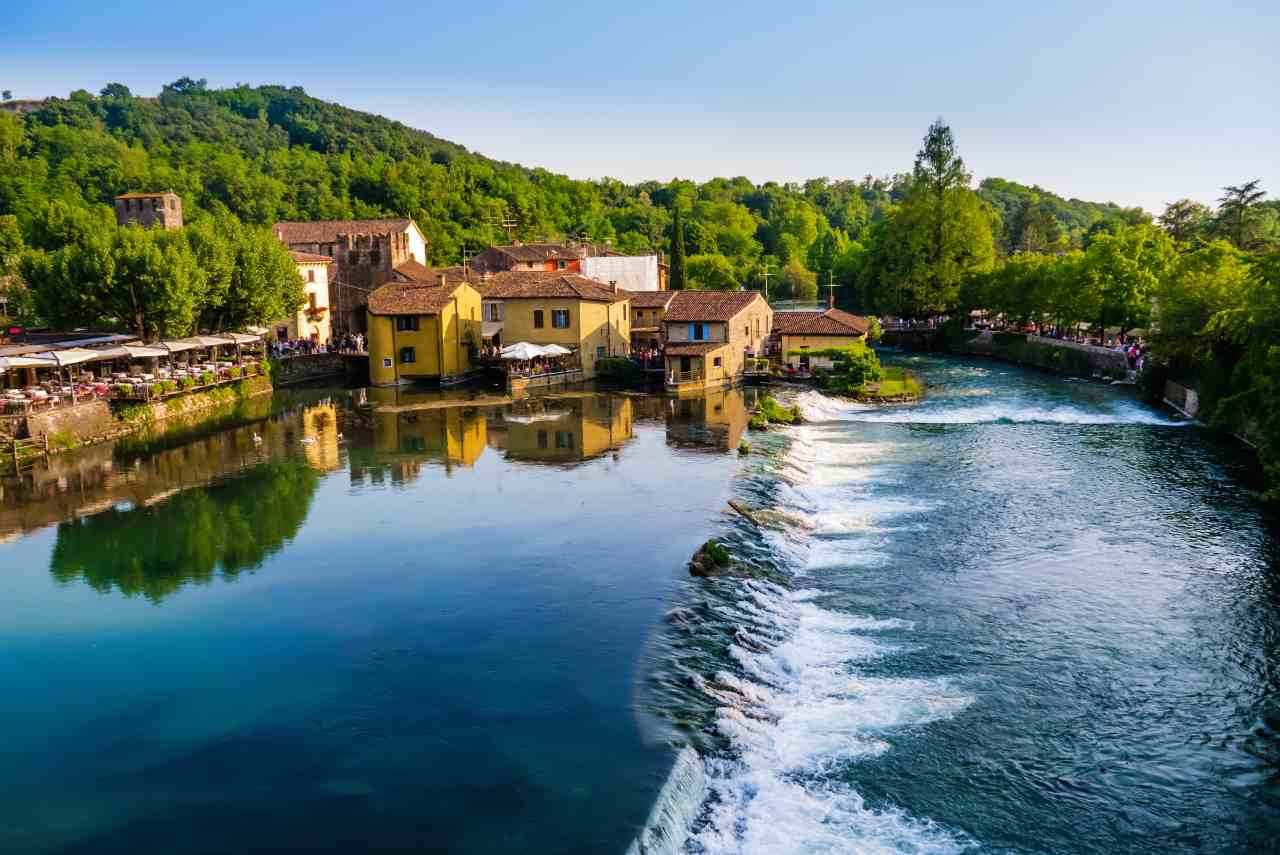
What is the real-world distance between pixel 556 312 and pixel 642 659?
41859mm

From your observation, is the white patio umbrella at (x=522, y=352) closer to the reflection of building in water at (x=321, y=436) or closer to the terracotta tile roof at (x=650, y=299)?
the reflection of building in water at (x=321, y=436)

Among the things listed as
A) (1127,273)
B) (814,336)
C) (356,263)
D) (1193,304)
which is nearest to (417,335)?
(356,263)

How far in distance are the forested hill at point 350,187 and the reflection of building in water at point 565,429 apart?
5100 centimetres

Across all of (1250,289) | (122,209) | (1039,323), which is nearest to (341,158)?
(122,209)

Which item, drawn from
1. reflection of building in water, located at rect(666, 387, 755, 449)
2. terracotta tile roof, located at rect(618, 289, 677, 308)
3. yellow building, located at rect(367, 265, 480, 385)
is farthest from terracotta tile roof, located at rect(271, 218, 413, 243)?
reflection of building in water, located at rect(666, 387, 755, 449)

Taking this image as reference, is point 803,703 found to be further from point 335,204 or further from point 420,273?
point 335,204

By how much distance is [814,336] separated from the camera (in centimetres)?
5994

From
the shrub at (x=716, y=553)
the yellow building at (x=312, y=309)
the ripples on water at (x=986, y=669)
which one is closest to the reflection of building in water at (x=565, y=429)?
the ripples on water at (x=986, y=669)

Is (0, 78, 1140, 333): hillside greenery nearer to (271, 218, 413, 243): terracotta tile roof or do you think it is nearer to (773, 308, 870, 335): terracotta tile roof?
(271, 218, 413, 243): terracotta tile roof

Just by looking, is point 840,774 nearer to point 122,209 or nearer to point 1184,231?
point 122,209

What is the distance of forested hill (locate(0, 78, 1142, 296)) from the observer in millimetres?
110375

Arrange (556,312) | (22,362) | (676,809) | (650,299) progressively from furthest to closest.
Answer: (650,299)
(556,312)
(22,362)
(676,809)

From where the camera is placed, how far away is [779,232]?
6924 inches

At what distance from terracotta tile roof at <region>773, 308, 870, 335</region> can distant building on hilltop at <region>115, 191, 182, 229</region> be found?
172 feet
